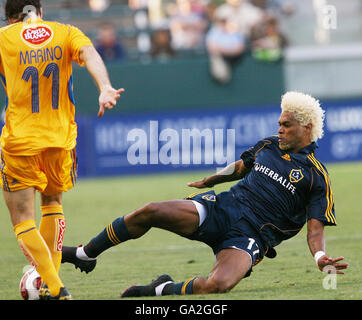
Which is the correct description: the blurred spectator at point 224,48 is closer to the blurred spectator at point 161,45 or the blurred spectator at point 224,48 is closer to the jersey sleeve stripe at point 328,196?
the blurred spectator at point 161,45

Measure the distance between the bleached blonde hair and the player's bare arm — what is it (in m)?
0.62

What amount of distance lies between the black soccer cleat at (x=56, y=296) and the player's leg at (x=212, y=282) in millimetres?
484

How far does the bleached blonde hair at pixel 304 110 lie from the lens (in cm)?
601

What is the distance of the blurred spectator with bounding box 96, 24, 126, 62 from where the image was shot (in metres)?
17.8

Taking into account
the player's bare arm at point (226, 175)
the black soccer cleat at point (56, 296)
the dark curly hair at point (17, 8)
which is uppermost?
the dark curly hair at point (17, 8)

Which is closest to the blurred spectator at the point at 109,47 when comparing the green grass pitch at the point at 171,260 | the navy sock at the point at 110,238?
the green grass pitch at the point at 171,260

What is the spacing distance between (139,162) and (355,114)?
16.2 feet

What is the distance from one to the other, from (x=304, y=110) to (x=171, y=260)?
92.6 inches

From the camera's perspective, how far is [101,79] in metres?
5.03

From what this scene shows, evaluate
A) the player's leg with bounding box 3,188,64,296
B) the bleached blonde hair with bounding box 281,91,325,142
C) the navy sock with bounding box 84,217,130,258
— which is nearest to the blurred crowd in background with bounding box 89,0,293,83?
the bleached blonde hair with bounding box 281,91,325,142

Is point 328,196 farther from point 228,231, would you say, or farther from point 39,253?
point 39,253

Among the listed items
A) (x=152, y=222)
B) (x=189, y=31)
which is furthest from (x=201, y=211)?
(x=189, y=31)

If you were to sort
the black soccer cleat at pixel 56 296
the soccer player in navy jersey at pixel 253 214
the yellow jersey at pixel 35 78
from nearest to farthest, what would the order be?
the black soccer cleat at pixel 56 296 < the yellow jersey at pixel 35 78 < the soccer player in navy jersey at pixel 253 214
